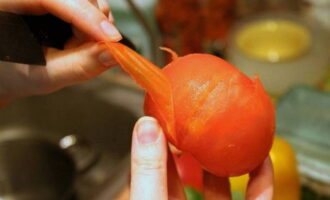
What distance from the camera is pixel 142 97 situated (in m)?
0.97

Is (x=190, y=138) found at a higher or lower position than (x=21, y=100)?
higher

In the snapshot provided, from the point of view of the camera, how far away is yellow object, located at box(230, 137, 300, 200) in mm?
641

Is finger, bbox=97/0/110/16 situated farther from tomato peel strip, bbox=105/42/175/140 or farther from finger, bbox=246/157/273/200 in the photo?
finger, bbox=246/157/273/200

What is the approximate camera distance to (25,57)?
46 cm

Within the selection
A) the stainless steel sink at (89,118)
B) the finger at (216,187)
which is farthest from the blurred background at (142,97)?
the finger at (216,187)

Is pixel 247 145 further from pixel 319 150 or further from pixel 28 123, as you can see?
pixel 28 123

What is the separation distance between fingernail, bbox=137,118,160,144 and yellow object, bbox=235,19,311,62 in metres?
0.67

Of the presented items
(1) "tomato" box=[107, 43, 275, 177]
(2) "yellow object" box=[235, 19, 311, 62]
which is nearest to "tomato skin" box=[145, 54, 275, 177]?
(1) "tomato" box=[107, 43, 275, 177]

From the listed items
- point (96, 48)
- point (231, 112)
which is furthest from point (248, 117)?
point (96, 48)

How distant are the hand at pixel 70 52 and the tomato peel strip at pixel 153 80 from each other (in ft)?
0.09

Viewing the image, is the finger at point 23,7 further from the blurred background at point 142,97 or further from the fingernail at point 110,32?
the blurred background at point 142,97

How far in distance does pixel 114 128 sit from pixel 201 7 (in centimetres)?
40

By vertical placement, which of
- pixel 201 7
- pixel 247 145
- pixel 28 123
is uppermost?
pixel 247 145

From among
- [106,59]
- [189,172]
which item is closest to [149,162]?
[106,59]
